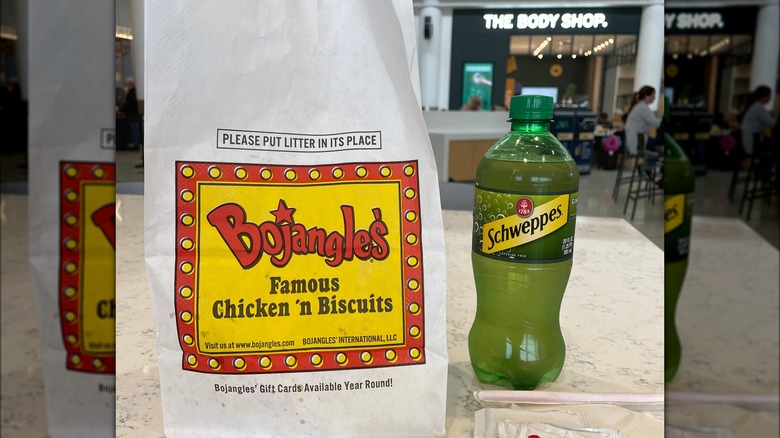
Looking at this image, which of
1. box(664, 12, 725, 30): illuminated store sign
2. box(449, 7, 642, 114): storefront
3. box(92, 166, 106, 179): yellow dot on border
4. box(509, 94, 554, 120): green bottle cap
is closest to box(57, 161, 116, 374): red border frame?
box(92, 166, 106, 179): yellow dot on border

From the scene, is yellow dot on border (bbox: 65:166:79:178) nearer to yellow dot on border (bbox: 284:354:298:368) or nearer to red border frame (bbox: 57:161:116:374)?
red border frame (bbox: 57:161:116:374)

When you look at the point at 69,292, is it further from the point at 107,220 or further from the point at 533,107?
the point at 533,107

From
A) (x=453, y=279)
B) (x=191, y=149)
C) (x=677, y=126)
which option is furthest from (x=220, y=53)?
(x=453, y=279)

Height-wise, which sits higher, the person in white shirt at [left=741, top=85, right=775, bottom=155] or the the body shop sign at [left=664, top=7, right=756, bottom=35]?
the the body shop sign at [left=664, top=7, right=756, bottom=35]

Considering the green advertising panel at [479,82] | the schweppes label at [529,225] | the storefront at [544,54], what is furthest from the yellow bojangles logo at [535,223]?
the green advertising panel at [479,82]

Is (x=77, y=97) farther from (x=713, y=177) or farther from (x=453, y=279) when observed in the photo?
(x=453, y=279)

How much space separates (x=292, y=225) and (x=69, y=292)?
18 centimetres

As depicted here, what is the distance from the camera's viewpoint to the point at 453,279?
988mm

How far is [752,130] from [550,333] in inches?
18.3

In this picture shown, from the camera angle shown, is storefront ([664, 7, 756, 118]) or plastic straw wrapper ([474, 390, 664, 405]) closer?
storefront ([664, 7, 756, 118])

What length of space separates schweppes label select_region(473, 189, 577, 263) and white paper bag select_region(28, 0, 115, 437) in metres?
0.37

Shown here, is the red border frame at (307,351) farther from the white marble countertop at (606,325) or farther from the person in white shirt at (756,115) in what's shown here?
the person in white shirt at (756,115)

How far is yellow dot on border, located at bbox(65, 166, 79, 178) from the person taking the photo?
299mm

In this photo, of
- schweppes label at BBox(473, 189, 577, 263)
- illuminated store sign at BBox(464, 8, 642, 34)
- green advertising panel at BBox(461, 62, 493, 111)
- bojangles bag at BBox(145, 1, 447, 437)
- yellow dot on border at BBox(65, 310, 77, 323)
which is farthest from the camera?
green advertising panel at BBox(461, 62, 493, 111)
